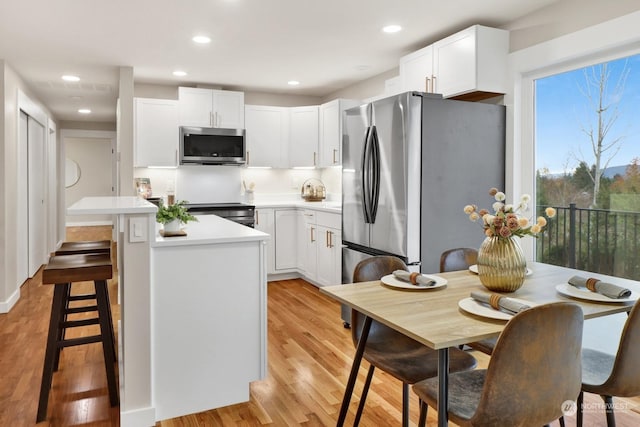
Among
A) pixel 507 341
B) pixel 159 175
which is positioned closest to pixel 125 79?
pixel 159 175

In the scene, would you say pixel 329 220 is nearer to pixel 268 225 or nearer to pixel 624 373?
pixel 268 225

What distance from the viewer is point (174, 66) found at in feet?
15.3

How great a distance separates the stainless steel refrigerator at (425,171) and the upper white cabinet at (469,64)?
15 cm

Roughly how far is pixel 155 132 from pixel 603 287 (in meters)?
4.74

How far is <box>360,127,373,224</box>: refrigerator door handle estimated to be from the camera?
11.7 ft

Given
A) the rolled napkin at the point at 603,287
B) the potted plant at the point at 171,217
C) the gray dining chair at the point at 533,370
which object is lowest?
the gray dining chair at the point at 533,370

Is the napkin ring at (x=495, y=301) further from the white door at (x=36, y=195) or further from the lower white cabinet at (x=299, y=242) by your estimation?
the white door at (x=36, y=195)

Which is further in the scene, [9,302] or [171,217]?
[9,302]

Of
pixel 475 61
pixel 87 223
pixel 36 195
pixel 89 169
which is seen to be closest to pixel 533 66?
pixel 475 61

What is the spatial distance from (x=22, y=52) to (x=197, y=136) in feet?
5.95

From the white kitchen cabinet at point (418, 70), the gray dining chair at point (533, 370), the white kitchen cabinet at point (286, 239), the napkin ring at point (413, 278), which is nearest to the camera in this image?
the gray dining chair at point (533, 370)

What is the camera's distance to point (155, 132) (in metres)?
5.23

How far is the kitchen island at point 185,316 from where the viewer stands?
2.24 meters

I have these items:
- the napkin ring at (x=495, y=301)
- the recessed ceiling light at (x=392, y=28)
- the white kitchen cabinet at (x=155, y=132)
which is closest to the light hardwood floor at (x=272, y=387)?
the napkin ring at (x=495, y=301)
